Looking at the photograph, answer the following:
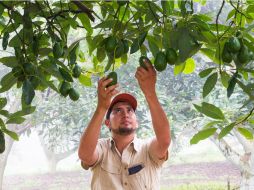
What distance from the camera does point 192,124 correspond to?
4.33 meters

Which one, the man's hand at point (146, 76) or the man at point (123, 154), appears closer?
the man's hand at point (146, 76)

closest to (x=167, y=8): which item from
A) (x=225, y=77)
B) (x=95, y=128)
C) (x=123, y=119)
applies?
(x=225, y=77)

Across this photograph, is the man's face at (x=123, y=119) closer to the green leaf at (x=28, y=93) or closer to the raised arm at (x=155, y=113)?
the raised arm at (x=155, y=113)

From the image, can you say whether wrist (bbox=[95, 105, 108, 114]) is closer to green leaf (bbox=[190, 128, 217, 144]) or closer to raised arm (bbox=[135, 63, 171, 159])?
raised arm (bbox=[135, 63, 171, 159])

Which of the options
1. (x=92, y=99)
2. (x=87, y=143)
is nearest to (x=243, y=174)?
(x=92, y=99)

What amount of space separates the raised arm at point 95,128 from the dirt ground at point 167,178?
3302mm

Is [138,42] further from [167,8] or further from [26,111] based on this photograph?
[26,111]

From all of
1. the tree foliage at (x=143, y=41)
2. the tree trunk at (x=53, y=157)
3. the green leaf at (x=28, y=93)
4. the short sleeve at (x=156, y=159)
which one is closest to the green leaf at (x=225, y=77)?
the tree foliage at (x=143, y=41)

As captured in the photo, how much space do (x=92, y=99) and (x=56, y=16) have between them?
3.53 meters

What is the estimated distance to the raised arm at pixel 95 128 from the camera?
1.18 meters

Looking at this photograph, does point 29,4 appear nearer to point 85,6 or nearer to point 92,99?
point 85,6

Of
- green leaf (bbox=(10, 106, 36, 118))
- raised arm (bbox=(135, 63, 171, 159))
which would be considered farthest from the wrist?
green leaf (bbox=(10, 106, 36, 118))

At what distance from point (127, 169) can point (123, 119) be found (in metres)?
0.18

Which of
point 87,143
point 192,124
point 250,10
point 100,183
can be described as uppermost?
point 192,124
